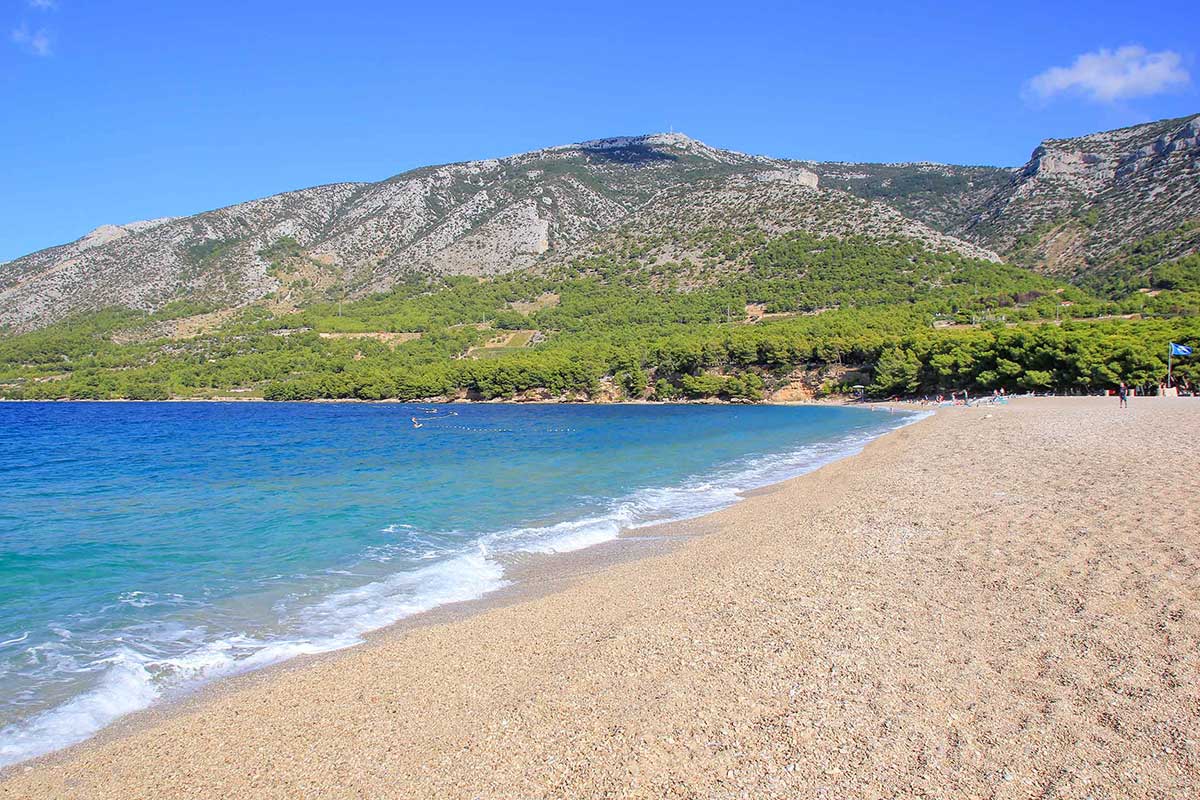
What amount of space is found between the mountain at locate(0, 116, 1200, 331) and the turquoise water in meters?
94.5

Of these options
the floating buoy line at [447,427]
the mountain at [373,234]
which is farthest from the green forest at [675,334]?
the floating buoy line at [447,427]

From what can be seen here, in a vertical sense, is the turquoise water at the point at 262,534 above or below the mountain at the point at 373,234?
below

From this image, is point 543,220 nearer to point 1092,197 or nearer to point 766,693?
point 1092,197

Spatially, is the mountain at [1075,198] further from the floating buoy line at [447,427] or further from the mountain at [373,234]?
the floating buoy line at [447,427]

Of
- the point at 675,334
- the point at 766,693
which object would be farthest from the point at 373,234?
the point at 766,693

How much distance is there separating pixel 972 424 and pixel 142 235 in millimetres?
160959

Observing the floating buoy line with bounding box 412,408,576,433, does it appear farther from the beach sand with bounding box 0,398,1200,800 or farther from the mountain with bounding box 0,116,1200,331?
the mountain with bounding box 0,116,1200,331

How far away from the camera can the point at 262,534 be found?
1562cm

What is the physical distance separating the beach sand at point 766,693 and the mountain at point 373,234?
394ft

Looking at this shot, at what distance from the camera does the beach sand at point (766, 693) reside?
4.89m

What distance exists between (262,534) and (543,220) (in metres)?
126

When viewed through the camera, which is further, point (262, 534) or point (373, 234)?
point (373, 234)

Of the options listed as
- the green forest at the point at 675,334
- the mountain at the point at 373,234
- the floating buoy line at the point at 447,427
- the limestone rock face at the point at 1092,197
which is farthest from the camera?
the mountain at the point at 373,234

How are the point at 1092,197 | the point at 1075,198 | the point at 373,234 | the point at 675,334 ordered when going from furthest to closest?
the point at 373,234, the point at 1075,198, the point at 1092,197, the point at 675,334
